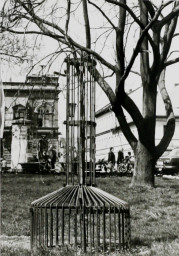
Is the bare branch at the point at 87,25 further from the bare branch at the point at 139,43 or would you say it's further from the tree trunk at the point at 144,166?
the tree trunk at the point at 144,166

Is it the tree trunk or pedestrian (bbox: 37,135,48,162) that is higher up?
pedestrian (bbox: 37,135,48,162)

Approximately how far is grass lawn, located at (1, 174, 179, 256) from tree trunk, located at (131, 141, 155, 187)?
0.68m

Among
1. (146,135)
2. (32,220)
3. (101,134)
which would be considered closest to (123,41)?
(146,135)

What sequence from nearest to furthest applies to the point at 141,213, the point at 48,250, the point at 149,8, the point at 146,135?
1. the point at 48,250
2. the point at 141,213
3. the point at 149,8
4. the point at 146,135

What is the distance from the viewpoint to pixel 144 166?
14727mm

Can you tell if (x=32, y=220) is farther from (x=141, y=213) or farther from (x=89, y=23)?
(x=89, y=23)

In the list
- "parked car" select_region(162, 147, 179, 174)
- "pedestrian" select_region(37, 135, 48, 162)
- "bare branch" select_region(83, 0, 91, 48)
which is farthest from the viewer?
"parked car" select_region(162, 147, 179, 174)

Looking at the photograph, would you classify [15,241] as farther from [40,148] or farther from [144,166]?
[40,148]

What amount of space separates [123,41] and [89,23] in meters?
1.67

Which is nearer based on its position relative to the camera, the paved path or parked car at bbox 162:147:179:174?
the paved path

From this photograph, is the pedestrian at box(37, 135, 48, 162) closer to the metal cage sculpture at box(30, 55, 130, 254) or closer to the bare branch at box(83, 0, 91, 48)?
the bare branch at box(83, 0, 91, 48)

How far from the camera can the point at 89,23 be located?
14617mm

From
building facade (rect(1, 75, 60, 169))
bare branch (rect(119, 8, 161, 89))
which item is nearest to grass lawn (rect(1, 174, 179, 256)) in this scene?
building facade (rect(1, 75, 60, 169))

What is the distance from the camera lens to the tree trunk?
14.6 m
